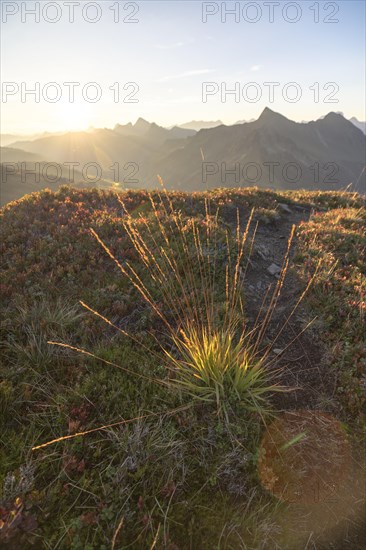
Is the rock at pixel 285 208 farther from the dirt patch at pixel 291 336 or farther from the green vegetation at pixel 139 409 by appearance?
the green vegetation at pixel 139 409

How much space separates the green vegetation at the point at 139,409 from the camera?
3.42 meters

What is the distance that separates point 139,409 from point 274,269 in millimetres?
5054

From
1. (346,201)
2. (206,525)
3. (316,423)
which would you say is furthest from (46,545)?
(346,201)

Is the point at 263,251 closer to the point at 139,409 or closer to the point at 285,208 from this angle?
the point at 285,208

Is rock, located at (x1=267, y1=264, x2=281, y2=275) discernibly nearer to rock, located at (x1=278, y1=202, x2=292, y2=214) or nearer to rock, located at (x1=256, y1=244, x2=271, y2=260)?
rock, located at (x1=256, y1=244, x2=271, y2=260)

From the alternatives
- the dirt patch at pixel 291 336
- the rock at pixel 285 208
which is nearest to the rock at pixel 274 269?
the dirt patch at pixel 291 336

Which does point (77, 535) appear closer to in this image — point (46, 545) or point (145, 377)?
point (46, 545)

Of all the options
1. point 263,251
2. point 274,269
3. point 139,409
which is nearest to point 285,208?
point 263,251

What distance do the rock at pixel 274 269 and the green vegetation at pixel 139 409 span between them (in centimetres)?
62

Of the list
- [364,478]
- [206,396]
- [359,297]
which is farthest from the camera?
[359,297]

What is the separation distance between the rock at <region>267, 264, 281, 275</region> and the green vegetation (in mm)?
624

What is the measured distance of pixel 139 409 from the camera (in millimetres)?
4289

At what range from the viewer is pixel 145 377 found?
459 centimetres

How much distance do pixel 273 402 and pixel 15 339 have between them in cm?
410
